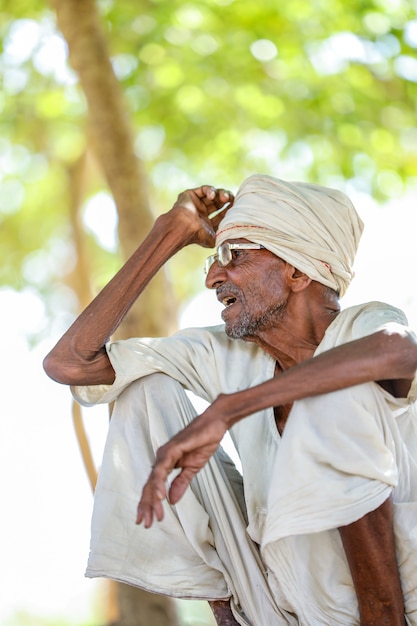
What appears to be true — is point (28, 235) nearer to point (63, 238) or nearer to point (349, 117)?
point (63, 238)

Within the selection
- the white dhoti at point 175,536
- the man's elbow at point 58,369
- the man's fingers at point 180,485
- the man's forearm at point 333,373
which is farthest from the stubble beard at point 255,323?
the man's fingers at point 180,485

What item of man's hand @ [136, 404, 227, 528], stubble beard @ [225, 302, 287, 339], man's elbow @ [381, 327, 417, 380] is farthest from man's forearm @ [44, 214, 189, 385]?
man's elbow @ [381, 327, 417, 380]

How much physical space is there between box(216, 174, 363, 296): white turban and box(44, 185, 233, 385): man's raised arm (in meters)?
0.21

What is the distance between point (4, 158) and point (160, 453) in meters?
7.71

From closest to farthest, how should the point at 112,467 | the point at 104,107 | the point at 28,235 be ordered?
the point at 112,467
the point at 104,107
the point at 28,235

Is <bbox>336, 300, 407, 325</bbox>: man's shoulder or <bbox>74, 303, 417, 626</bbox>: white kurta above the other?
<bbox>336, 300, 407, 325</bbox>: man's shoulder

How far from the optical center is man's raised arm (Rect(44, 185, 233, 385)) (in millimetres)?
3699

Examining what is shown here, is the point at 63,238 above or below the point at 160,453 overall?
above

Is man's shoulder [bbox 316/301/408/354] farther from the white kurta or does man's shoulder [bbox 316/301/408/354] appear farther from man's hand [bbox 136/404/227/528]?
man's hand [bbox 136/404/227/528]

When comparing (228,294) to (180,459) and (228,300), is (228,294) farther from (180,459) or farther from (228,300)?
(180,459)

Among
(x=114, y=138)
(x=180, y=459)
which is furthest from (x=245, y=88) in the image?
(x=180, y=459)

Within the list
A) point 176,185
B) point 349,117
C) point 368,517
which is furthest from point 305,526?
point 176,185

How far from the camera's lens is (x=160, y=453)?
280 cm

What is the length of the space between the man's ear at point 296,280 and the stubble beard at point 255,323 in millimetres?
83
